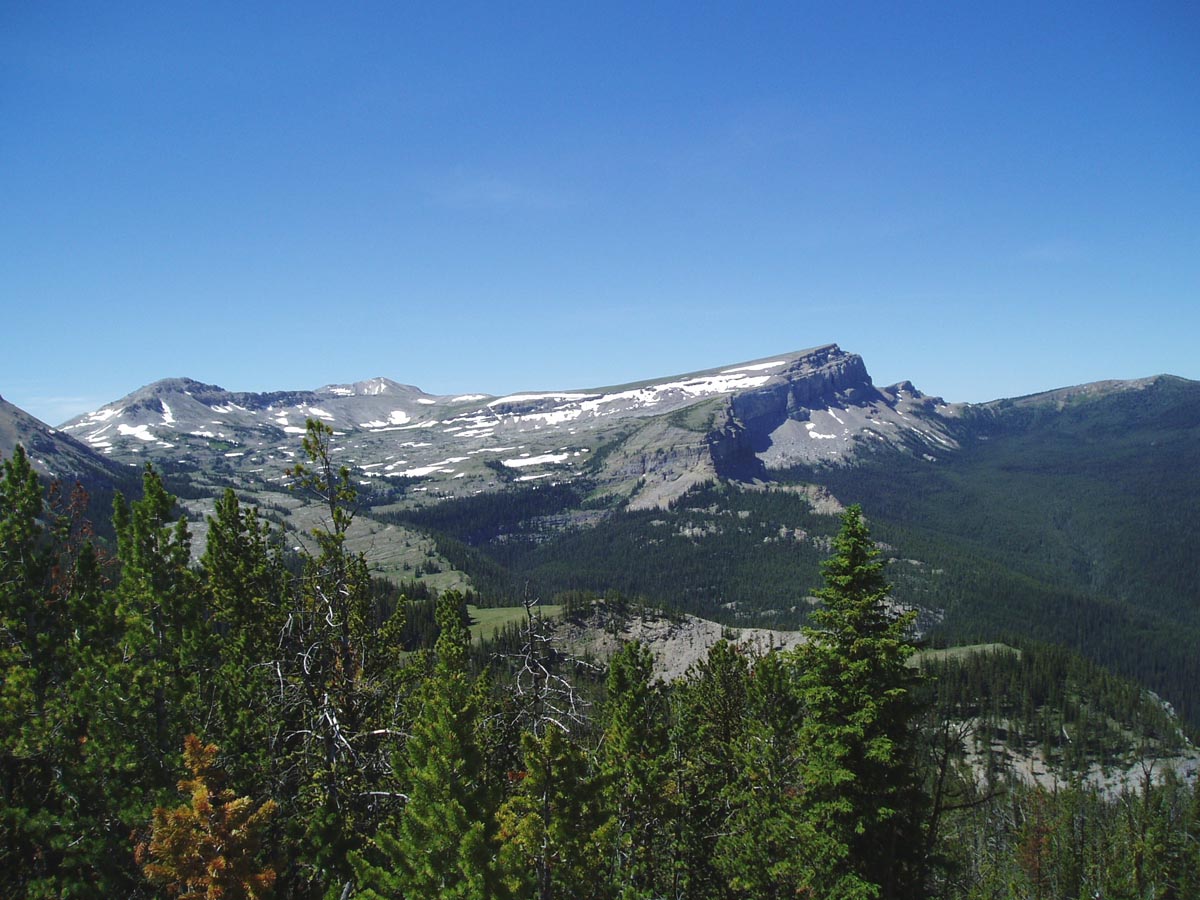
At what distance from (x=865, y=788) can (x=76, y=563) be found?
80.8 ft

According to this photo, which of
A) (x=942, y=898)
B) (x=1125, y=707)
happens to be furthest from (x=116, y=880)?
(x=1125, y=707)

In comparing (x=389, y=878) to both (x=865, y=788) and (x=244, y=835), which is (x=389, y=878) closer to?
(x=244, y=835)

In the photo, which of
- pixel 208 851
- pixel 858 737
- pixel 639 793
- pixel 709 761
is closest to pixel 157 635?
pixel 208 851

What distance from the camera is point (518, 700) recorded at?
1892cm

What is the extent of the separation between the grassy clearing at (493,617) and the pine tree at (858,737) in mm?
91565

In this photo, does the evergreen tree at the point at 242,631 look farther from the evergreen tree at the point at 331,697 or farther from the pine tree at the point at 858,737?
the pine tree at the point at 858,737

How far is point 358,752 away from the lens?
14.3 m

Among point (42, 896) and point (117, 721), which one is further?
point (117, 721)

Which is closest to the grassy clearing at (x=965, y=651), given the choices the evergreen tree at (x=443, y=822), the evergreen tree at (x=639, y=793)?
the evergreen tree at (x=639, y=793)

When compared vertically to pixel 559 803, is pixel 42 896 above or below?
below

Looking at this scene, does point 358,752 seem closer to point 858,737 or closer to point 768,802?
point 858,737

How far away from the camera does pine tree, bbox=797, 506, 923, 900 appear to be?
1870cm

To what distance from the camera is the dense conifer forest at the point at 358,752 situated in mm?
14602

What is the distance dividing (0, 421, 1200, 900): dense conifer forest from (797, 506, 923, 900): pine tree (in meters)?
0.08
